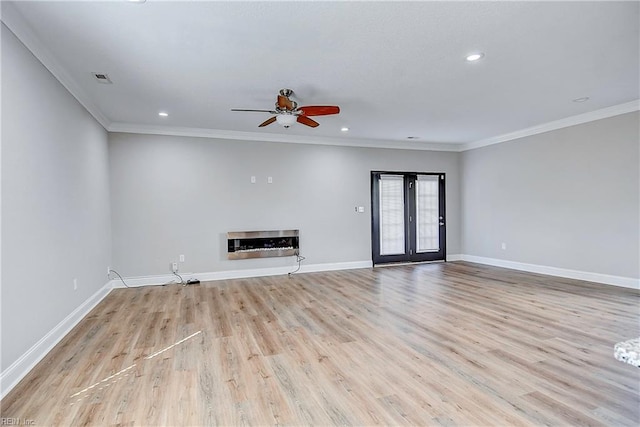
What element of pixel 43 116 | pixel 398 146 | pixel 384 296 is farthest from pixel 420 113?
pixel 43 116

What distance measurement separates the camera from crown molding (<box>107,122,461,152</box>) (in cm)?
548

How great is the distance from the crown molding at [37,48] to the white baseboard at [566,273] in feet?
24.0

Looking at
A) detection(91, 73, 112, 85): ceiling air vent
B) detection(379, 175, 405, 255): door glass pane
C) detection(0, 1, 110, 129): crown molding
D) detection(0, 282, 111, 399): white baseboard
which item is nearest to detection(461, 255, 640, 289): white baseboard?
detection(379, 175, 405, 255): door glass pane

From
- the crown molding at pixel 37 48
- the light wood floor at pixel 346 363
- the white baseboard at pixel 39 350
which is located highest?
the crown molding at pixel 37 48

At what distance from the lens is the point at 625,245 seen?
188 inches

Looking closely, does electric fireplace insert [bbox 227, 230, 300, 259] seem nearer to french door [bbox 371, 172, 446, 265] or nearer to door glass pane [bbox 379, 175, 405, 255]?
french door [bbox 371, 172, 446, 265]

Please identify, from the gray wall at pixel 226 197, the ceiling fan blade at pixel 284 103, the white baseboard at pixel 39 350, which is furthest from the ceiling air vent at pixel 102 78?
the white baseboard at pixel 39 350

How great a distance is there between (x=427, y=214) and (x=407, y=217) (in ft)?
1.75

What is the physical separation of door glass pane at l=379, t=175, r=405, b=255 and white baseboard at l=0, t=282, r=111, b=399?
203 inches

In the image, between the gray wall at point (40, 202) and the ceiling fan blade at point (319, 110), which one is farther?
the ceiling fan blade at point (319, 110)

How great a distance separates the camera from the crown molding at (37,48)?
2326mm

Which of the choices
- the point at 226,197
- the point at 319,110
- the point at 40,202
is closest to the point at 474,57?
the point at 319,110

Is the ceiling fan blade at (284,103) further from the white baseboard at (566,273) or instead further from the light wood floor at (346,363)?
the white baseboard at (566,273)

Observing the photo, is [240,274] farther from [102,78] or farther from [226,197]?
[102,78]
